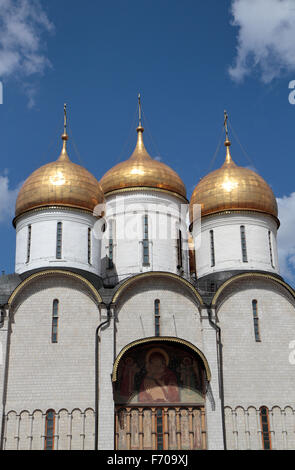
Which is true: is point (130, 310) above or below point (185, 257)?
below

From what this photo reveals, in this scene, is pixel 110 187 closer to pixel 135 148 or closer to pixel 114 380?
pixel 135 148

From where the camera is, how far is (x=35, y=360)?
15.5 meters

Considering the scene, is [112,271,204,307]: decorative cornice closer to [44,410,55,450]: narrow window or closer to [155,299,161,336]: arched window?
[155,299,161,336]: arched window

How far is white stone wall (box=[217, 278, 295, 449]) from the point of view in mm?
15609

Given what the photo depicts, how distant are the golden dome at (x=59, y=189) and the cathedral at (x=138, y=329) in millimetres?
33

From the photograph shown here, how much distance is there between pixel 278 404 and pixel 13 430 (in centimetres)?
622

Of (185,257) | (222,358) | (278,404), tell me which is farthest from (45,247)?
(278,404)

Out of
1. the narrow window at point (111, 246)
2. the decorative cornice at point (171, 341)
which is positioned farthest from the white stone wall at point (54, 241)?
the decorative cornice at point (171, 341)

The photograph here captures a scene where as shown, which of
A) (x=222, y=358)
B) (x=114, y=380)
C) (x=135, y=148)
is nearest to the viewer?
(x=114, y=380)

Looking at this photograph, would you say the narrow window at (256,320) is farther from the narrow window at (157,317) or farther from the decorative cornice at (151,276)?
the narrow window at (157,317)

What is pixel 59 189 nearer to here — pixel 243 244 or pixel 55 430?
pixel 243 244

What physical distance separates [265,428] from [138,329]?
150 inches

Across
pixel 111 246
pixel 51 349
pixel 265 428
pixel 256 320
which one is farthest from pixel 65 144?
pixel 265 428

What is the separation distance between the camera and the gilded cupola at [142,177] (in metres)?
19.2
